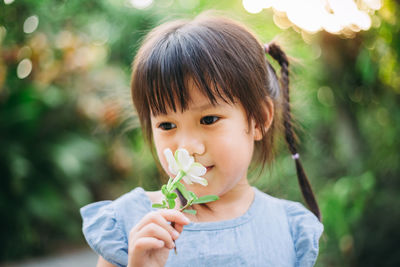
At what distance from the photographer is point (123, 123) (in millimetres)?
4035

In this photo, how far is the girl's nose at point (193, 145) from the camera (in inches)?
47.0

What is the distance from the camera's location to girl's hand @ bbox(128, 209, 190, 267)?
1.01 m

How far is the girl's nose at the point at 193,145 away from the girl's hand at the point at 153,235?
229 millimetres

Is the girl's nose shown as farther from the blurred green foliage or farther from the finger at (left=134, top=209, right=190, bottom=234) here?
the blurred green foliage

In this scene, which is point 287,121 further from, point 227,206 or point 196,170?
point 196,170

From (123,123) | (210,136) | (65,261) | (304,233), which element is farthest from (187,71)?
(65,261)

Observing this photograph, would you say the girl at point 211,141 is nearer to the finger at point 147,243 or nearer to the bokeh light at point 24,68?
the finger at point 147,243

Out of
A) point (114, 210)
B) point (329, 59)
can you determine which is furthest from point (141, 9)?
point (114, 210)

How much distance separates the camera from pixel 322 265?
311 cm

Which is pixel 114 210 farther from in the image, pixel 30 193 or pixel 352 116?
pixel 30 193

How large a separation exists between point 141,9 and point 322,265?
261 cm

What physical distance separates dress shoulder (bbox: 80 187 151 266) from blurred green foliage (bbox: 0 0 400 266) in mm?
468

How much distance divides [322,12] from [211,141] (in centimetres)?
174

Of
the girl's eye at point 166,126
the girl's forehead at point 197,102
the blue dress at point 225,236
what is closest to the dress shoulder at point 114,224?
the blue dress at point 225,236
